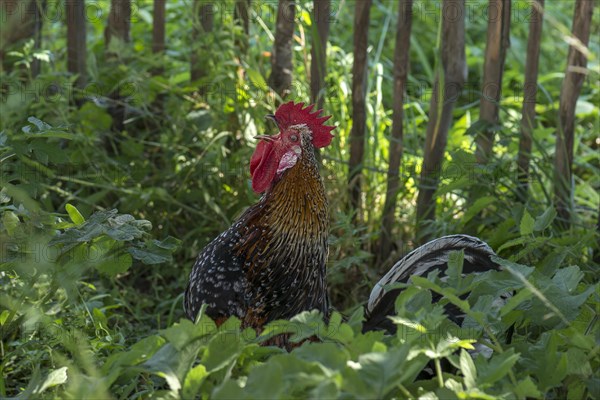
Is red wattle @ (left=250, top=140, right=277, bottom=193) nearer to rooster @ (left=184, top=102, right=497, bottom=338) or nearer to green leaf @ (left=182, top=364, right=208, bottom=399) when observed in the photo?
rooster @ (left=184, top=102, right=497, bottom=338)

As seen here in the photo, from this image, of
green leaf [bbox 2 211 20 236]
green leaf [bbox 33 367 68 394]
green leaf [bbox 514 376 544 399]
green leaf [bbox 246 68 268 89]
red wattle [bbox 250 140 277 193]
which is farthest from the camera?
green leaf [bbox 246 68 268 89]

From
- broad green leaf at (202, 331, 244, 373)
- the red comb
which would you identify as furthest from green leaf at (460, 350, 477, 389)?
the red comb

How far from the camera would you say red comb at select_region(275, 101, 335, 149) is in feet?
10.5

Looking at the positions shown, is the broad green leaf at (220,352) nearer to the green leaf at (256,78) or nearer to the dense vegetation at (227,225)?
the dense vegetation at (227,225)

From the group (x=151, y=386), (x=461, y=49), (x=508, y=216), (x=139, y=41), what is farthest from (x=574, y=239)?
(x=139, y=41)

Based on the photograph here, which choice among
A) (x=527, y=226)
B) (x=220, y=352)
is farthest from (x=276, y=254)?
Answer: (x=220, y=352)

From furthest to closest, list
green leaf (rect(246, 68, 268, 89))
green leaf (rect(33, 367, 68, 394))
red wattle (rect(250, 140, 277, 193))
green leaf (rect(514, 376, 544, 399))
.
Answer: green leaf (rect(246, 68, 268, 89))
red wattle (rect(250, 140, 277, 193))
green leaf (rect(33, 367, 68, 394))
green leaf (rect(514, 376, 544, 399))

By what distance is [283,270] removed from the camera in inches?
120

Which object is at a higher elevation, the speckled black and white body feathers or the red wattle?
the red wattle

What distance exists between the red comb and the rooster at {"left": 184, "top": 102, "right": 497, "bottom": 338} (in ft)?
0.16

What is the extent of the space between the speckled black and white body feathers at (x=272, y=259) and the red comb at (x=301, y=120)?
4.0 inches

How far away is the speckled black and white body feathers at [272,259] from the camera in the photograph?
3021 millimetres

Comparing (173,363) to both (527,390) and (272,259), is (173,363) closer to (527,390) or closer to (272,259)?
(527,390)

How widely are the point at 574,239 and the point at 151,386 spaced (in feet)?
6.01
